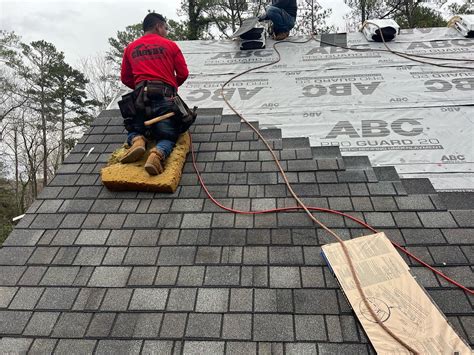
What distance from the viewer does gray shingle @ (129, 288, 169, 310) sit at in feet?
5.67

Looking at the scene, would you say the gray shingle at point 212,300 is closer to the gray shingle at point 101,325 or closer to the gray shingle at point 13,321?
the gray shingle at point 101,325

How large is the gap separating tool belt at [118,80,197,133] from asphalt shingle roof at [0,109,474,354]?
0.48 m

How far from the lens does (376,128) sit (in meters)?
3.45

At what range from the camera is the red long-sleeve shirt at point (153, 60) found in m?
2.87

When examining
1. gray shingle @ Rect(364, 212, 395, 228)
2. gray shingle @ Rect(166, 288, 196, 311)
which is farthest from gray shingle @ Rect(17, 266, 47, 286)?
gray shingle @ Rect(364, 212, 395, 228)

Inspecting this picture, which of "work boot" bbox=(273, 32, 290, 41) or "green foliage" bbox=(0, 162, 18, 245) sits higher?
"work boot" bbox=(273, 32, 290, 41)

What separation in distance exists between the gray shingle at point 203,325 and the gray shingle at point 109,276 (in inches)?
20.9

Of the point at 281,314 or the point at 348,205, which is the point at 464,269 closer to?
the point at 348,205

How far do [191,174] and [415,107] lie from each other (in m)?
2.94

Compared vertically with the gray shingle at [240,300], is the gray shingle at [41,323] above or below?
above

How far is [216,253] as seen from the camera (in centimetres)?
202

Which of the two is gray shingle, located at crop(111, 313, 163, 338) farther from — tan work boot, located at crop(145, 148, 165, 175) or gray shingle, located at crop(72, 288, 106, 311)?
tan work boot, located at crop(145, 148, 165, 175)

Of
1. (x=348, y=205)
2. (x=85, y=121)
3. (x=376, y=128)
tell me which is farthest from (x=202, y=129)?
(x=85, y=121)

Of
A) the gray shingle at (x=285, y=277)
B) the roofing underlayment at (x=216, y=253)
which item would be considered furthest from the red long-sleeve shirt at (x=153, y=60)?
the gray shingle at (x=285, y=277)
